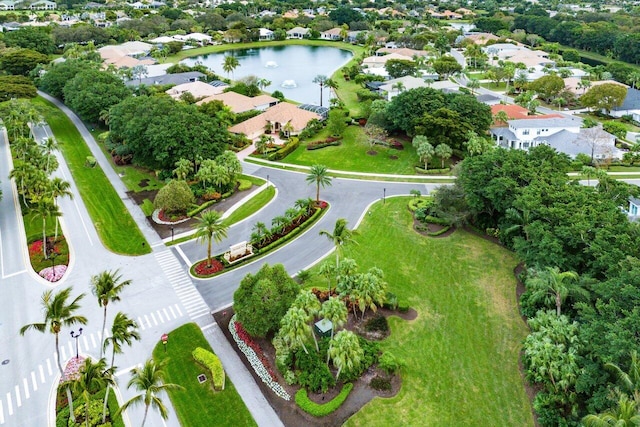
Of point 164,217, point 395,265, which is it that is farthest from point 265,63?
point 395,265

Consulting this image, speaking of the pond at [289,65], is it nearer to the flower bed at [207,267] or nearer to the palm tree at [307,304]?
the flower bed at [207,267]

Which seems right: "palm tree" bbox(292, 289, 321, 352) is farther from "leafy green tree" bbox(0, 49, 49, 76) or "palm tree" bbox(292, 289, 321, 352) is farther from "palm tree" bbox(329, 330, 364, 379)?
"leafy green tree" bbox(0, 49, 49, 76)

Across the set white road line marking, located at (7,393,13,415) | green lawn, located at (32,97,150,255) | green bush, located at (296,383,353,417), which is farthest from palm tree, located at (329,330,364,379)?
green lawn, located at (32,97,150,255)

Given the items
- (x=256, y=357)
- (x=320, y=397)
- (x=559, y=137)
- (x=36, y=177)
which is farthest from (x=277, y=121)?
(x=320, y=397)

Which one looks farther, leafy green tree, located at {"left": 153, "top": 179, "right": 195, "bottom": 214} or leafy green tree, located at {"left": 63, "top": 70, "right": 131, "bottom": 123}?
leafy green tree, located at {"left": 63, "top": 70, "right": 131, "bottom": 123}

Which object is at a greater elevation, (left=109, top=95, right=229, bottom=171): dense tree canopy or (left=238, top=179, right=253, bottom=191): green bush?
(left=109, top=95, right=229, bottom=171): dense tree canopy

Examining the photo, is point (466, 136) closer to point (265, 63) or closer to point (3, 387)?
point (3, 387)
